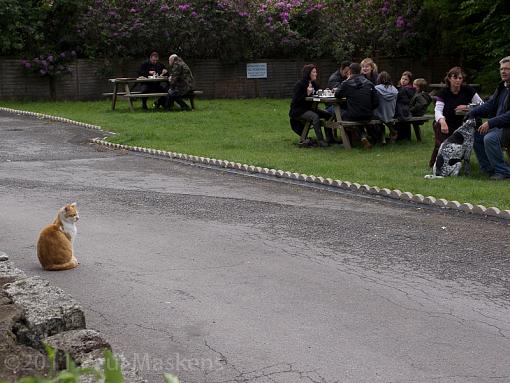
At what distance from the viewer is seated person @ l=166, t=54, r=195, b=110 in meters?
22.9

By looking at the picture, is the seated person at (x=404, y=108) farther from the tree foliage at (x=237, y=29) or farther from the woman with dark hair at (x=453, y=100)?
the tree foliage at (x=237, y=29)

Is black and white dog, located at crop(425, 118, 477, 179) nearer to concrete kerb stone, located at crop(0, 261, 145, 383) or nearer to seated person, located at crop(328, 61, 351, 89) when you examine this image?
seated person, located at crop(328, 61, 351, 89)

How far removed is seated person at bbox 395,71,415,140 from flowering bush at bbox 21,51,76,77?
14.8 m

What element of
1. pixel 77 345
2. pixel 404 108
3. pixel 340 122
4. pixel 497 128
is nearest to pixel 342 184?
pixel 497 128

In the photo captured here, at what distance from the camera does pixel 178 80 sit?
23.0 m

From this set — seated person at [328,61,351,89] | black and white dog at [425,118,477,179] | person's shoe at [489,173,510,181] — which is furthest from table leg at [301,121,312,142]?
person's shoe at [489,173,510,181]

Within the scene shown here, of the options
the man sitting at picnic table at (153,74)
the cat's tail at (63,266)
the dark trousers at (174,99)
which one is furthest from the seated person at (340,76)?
the cat's tail at (63,266)

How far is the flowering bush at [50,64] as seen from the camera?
27859 millimetres

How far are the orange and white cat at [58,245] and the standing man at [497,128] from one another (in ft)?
21.4

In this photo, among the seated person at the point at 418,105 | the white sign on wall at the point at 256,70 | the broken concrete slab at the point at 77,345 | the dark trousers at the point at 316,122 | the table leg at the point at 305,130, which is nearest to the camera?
the broken concrete slab at the point at 77,345

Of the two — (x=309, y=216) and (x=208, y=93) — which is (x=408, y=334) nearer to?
(x=309, y=216)

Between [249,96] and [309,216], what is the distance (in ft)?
65.1

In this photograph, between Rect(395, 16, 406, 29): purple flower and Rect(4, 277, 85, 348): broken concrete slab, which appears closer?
Rect(4, 277, 85, 348): broken concrete slab

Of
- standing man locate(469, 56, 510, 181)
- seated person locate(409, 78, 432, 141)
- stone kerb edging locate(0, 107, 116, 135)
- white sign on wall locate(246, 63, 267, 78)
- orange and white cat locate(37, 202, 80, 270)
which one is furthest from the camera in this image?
white sign on wall locate(246, 63, 267, 78)
